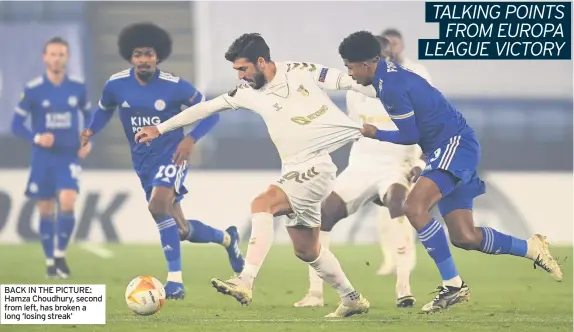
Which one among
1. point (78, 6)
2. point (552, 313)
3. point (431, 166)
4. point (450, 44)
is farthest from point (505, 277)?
point (78, 6)

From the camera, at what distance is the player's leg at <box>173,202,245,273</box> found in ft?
33.1

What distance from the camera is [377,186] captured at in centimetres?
964

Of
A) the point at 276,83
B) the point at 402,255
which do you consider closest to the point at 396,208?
the point at 402,255

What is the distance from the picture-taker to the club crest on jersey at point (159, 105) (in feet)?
32.3

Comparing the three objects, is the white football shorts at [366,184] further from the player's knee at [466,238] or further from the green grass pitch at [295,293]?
the player's knee at [466,238]

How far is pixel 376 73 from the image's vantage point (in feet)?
26.5

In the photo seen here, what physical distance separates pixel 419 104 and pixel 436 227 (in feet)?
2.74

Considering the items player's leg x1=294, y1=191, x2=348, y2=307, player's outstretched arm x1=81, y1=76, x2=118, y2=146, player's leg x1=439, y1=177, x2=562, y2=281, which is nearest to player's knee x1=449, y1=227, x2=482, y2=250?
player's leg x1=439, y1=177, x2=562, y2=281

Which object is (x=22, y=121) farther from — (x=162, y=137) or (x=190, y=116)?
(x=190, y=116)

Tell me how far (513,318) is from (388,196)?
1.63 m

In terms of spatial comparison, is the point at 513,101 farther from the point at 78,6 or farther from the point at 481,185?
the point at 481,185

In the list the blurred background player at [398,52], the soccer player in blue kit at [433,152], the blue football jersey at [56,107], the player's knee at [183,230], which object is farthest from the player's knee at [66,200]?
the soccer player in blue kit at [433,152]

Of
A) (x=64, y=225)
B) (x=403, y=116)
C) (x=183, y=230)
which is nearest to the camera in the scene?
(x=403, y=116)

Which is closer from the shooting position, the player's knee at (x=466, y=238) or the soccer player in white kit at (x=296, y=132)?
the soccer player in white kit at (x=296, y=132)
